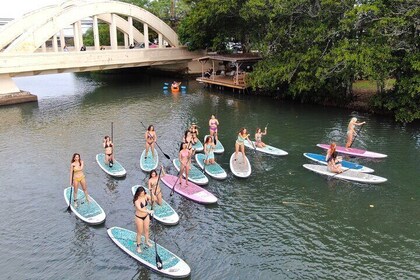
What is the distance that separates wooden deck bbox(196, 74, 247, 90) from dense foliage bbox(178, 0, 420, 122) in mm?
3175

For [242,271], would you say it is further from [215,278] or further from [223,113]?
[223,113]

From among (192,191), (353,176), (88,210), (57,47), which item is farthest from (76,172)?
(57,47)

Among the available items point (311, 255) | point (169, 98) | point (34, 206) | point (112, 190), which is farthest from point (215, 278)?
point (169, 98)

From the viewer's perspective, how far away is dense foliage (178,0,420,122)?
928 inches

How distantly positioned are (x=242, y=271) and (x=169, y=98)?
2680 centimetres

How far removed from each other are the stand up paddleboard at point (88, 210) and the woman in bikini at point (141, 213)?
2433 millimetres

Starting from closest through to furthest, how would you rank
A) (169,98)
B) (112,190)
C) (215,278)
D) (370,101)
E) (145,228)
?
1. (215,278)
2. (145,228)
3. (112,190)
4. (370,101)
5. (169,98)

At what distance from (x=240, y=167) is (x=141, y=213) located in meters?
7.70

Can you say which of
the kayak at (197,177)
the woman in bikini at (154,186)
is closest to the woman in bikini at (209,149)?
the kayak at (197,177)

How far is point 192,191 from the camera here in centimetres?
1559

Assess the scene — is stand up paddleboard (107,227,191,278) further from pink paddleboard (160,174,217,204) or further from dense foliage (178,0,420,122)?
dense foliage (178,0,420,122)

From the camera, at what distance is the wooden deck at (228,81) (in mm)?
37062

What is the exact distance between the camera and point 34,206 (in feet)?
49.5

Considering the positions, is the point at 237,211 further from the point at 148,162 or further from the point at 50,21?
the point at 50,21
